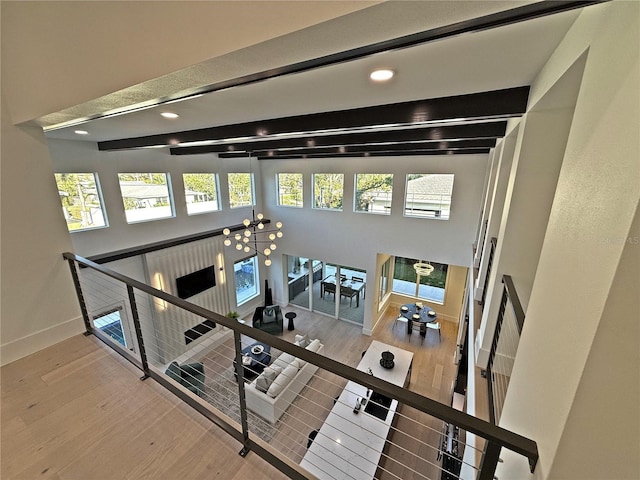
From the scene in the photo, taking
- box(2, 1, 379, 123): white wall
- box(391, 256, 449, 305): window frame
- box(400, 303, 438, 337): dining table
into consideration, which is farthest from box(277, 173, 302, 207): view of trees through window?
box(2, 1, 379, 123): white wall

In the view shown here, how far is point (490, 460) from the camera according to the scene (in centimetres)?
94

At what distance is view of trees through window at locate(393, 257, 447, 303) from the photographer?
26.5 ft

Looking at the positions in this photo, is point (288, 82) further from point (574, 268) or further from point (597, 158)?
point (574, 268)

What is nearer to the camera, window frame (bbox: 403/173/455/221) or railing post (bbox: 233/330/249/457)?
railing post (bbox: 233/330/249/457)

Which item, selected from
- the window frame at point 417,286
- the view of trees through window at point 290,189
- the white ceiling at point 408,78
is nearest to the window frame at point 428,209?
the window frame at point 417,286

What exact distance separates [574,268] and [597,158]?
1.18 ft

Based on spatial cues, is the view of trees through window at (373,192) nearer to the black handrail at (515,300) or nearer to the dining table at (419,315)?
the dining table at (419,315)

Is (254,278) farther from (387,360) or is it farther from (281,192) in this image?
(387,360)

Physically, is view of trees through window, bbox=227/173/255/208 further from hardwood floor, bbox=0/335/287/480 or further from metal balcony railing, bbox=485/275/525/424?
metal balcony railing, bbox=485/275/525/424

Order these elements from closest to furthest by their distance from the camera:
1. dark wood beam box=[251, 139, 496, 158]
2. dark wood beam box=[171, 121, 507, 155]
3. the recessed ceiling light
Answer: the recessed ceiling light → dark wood beam box=[171, 121, 507, 155] → dark wood beam box=[251, 139, 496, 158]

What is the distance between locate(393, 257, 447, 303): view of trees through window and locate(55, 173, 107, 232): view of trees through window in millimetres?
7647

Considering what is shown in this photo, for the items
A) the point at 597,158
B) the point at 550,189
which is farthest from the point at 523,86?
the point at 597,158

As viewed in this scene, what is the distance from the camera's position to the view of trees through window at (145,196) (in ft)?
17.7

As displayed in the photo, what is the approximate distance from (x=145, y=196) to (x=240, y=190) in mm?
Result: 2656
